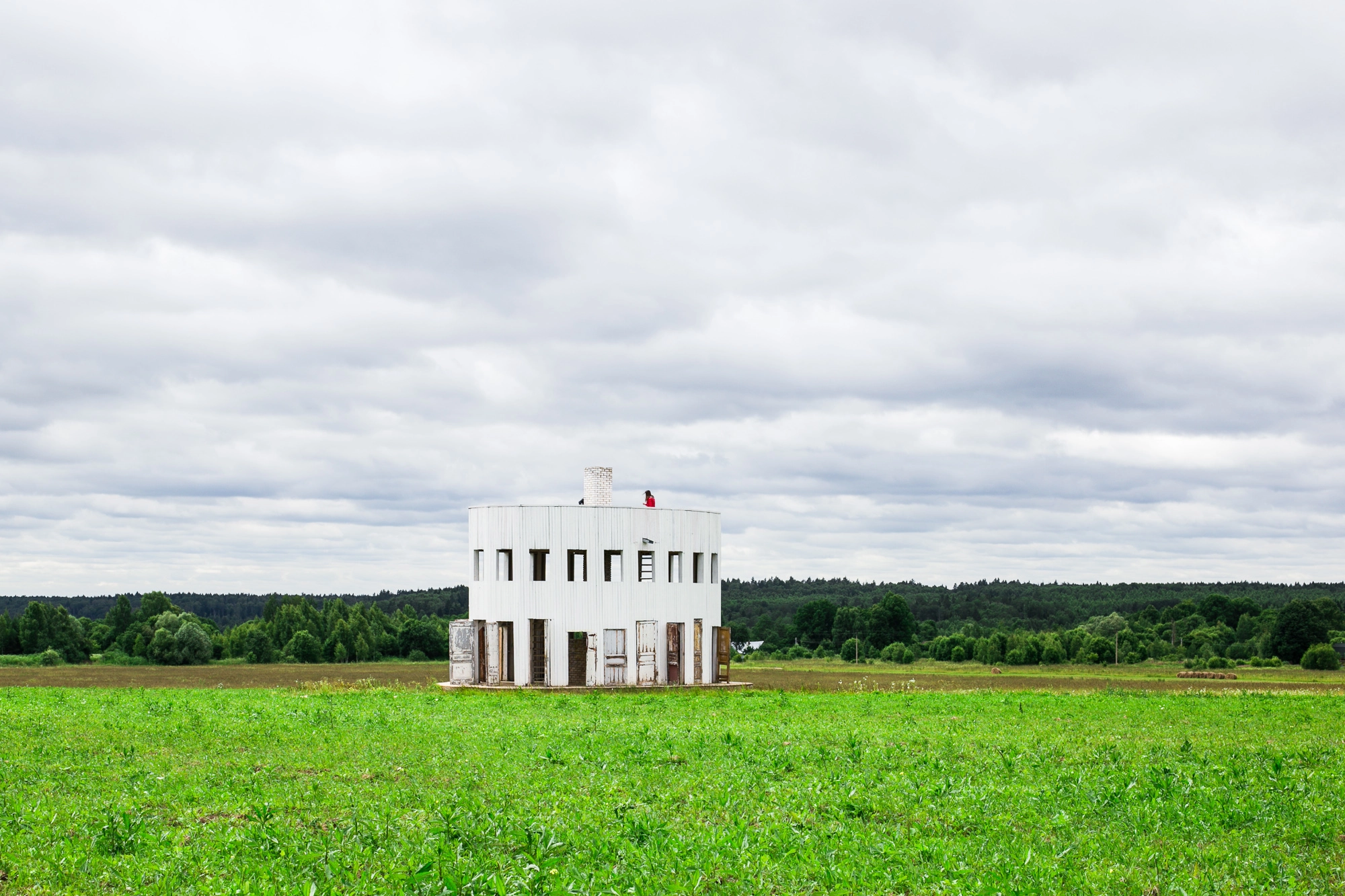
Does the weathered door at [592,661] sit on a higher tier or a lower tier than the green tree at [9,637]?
higher

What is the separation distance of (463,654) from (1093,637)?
5517cm

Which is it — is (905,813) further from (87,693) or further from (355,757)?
(87,693)

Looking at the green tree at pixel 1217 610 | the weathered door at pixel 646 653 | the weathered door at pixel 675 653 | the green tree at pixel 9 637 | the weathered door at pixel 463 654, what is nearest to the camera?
the weathered door at pixel 646 653

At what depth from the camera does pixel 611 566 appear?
168ft

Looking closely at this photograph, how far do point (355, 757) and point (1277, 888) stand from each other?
1516cm

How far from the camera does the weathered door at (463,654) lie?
5078cm

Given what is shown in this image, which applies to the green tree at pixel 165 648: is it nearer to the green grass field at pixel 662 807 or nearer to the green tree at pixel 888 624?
the green tree at pixel 888 624

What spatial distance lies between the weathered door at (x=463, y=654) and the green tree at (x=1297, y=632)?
211ft

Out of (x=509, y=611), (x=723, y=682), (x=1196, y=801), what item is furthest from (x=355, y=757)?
(x=723, y=682)

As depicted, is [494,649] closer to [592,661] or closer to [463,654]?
[463,654]

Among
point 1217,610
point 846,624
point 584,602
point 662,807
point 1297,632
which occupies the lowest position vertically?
point 846,624

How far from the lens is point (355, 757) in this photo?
20469 mm

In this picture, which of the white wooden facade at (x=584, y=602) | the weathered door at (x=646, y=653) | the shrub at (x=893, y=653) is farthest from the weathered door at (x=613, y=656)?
the shrub at (x=893, y=653)

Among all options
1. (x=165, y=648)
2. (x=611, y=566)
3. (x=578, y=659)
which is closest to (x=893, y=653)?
(x=578, y=659)
